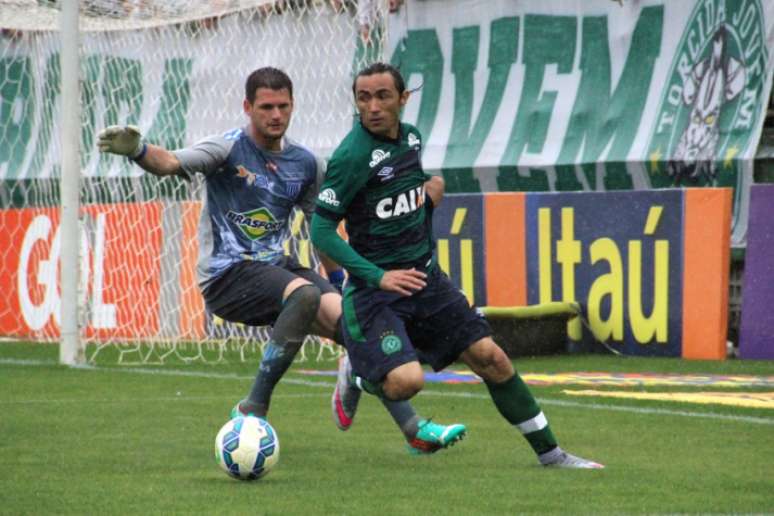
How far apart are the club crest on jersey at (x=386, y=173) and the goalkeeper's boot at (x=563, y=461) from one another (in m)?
1.27

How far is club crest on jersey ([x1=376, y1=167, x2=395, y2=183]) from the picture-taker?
23.0 feet

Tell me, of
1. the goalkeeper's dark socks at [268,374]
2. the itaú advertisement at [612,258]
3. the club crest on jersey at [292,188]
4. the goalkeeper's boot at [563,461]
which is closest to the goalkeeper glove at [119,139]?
the club crest on jersey at [292,188]

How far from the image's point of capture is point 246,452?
6750 millimetres

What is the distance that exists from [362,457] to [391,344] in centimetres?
76

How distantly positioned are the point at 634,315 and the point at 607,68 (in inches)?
94.4

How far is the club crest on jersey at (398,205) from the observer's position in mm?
7043

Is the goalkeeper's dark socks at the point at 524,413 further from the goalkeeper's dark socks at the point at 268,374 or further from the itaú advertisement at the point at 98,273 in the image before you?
the itaú advertisement at the point at 98,273

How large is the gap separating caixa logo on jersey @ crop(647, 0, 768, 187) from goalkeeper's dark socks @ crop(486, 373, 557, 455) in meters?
7.41

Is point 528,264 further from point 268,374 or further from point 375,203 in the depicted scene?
point 375,203

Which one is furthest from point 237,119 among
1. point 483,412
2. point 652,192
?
point 483,412

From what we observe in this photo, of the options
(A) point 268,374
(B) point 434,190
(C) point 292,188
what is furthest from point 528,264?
(B) point 434,190

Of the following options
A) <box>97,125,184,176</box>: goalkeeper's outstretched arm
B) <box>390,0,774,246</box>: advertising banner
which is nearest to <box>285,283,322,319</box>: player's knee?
<box>97,125,184,176</box>: goalkeeper's outstretched arm

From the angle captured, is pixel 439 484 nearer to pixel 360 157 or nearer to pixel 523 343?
pixel 360 157

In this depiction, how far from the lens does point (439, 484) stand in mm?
6586
